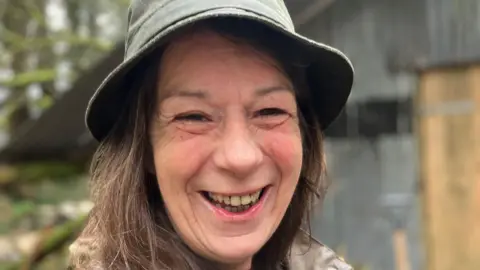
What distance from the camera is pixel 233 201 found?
1.63 meters

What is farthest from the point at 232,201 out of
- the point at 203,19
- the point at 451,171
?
the point at 451,171

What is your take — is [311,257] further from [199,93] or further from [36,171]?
[36,171]

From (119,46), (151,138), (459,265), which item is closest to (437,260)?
(459,265)

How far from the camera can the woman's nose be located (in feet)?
5.09

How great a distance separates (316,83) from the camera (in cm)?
186

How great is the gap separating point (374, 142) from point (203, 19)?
3.69 m

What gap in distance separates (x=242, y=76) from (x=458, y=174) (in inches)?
133

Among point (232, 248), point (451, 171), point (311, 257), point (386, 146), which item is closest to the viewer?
point (232, 248)

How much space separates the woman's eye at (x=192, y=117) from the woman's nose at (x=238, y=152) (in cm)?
6

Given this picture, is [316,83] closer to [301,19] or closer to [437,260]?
[301,19]

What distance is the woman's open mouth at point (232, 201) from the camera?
63.9 inches

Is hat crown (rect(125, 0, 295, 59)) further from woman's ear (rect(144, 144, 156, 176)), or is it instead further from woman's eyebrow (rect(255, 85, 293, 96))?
woman's ear (rect(144, 144, 156, 176))

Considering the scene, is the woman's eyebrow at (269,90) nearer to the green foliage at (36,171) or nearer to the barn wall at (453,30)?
the barn wall at (453,30)

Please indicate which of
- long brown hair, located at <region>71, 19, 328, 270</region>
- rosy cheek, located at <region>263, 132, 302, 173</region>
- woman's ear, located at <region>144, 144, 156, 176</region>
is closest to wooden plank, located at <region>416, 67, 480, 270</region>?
long brown hair, located at <region>71, 19, 328, 270</region>
